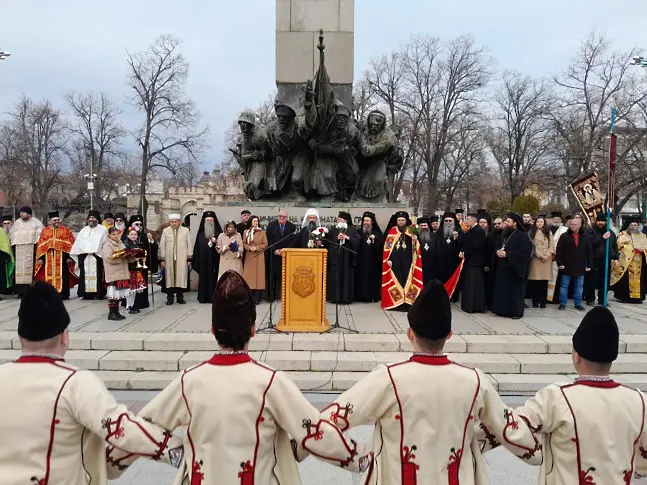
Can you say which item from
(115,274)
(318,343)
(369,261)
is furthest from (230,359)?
(369,261)

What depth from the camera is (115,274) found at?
27.6 ft

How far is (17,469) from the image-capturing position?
6.91 ft

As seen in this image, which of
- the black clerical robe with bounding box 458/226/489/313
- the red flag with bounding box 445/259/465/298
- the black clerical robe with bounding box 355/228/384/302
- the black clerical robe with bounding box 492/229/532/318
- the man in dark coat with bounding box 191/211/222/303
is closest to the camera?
the black clerical robe with bounding box 492/229/532/318

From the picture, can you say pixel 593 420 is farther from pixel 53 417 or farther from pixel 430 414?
pixel 53 417

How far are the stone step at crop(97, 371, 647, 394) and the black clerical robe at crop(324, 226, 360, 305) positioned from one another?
140 inches

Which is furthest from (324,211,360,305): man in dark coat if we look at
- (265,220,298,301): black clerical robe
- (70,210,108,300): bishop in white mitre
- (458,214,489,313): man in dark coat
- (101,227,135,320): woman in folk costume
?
(70,210,108,300): bishop in white mitre

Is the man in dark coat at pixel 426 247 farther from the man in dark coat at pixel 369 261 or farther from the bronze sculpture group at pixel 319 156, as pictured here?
the bronze sculpture group at pixel 319 156

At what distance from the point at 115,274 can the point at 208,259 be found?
2099 mm

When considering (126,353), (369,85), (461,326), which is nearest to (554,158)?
(369,85)

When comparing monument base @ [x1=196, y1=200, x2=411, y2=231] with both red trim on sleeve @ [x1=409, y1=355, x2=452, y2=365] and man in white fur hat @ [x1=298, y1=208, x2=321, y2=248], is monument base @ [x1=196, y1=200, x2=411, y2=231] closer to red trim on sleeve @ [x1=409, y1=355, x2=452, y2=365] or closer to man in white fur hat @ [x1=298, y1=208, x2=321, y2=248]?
man in white fur hat @ [x1=298, y1=208, x2=321, y2=248]

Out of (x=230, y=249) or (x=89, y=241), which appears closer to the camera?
(x=230, y=249)

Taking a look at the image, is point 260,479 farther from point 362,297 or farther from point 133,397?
point 362,297

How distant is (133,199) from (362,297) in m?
44.9

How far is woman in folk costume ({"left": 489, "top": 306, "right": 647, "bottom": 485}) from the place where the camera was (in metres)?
2.29
